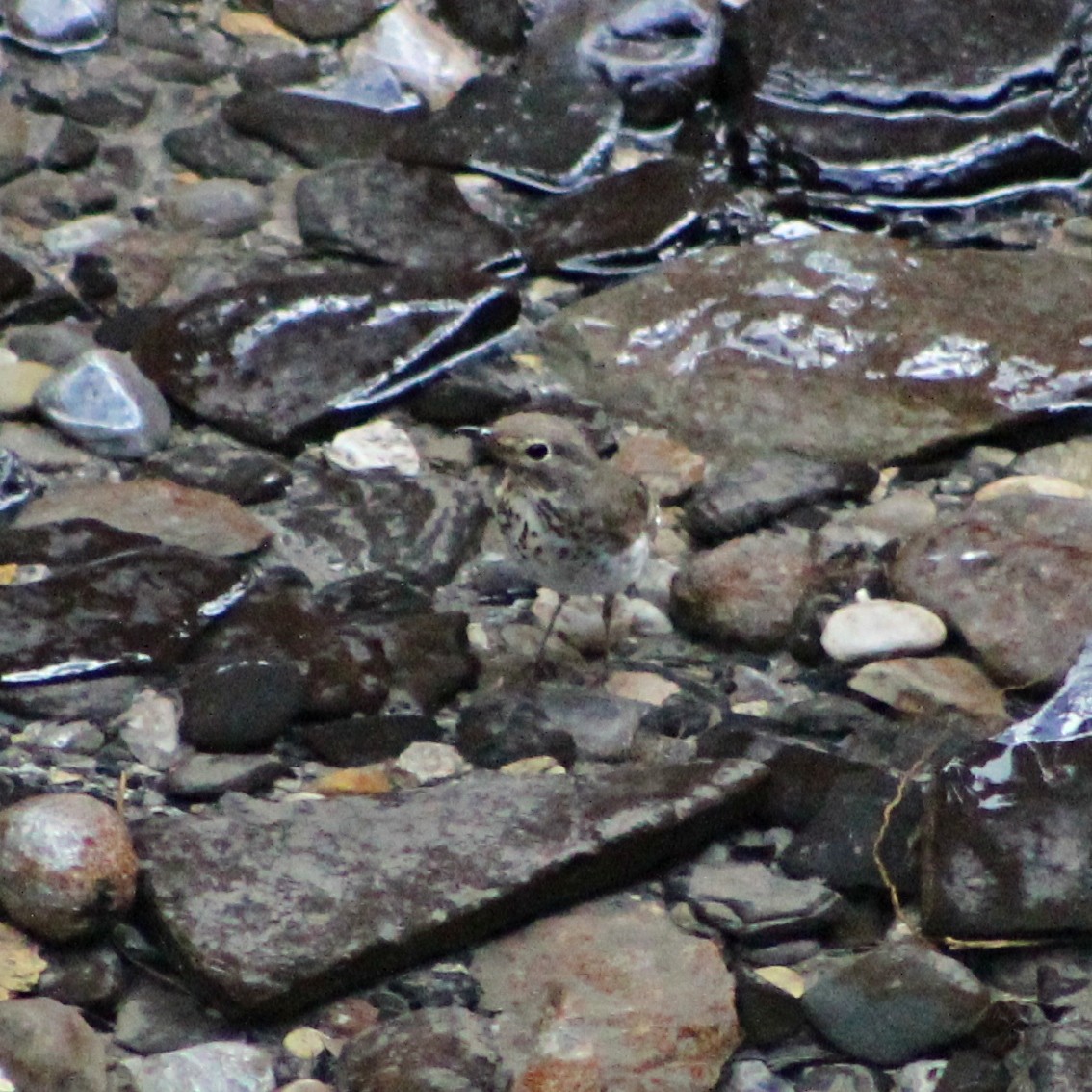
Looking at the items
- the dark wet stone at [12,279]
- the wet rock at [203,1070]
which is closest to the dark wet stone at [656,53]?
the dark wet stone at [12,279]

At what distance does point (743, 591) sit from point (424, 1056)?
2155 mm

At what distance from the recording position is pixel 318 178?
7359 mm

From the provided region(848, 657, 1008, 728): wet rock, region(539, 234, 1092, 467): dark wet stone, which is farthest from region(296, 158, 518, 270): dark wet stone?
region(848, 657, 1008, 728): wet rock

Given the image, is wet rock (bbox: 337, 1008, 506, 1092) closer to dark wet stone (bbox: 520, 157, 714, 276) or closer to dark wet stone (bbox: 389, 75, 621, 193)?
dark wet stone (bbox: 520, 157, 714, 276)

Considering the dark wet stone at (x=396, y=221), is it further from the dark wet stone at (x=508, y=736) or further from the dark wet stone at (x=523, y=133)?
the dark wet stone at (x=508, y=736)

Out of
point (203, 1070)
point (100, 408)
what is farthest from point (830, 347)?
point (203, 1070)

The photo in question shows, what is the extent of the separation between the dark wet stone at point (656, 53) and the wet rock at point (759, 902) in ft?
14.9

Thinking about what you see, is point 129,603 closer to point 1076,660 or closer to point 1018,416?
point 1076,660

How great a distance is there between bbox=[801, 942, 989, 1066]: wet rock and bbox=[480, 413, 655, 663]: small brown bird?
1564 mm

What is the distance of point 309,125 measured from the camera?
7.70 m

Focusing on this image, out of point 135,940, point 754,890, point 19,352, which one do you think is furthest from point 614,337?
point 135,940

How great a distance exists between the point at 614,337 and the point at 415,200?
117 cm

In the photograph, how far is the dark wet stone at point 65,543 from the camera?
5.50m

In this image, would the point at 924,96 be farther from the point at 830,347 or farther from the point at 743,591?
the point at 743,591
